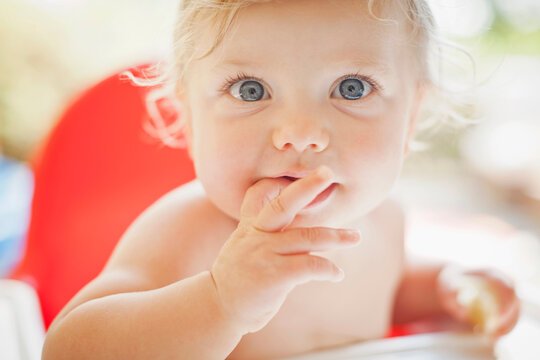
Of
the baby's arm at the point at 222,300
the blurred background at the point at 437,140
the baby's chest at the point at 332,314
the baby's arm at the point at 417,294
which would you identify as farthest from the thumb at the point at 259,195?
the blurred background at the point at 437,140

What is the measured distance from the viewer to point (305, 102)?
47cm

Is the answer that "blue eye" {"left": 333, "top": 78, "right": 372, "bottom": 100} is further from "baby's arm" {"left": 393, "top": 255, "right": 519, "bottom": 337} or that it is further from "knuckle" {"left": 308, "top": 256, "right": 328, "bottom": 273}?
"baby's arm" {"left": 393, "top": 255, "right": 519, "bottom": 337}

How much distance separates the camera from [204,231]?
0.59 meters

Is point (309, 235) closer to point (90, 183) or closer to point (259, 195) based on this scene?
point (259, 195)

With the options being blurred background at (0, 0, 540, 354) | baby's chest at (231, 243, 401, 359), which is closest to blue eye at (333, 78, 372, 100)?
→ baby's chest at (231, 243, 401, 359)

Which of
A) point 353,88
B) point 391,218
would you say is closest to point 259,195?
point 353,88

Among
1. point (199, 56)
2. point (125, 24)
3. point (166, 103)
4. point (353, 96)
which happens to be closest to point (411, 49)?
point (353, 96)

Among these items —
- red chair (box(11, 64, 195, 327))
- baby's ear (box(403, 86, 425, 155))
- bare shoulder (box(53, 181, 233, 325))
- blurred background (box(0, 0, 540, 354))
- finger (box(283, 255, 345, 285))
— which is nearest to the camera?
finger (box(283, 255, 345, 285))

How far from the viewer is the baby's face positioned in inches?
18.1

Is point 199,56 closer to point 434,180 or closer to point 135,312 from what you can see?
point 135,312

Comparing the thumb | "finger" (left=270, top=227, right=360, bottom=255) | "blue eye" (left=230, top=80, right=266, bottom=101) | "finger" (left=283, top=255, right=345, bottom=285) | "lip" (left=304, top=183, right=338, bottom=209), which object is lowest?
"finger" (left=283, top=255, right=345, bottom=285)

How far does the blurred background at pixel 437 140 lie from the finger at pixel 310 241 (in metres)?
0.89

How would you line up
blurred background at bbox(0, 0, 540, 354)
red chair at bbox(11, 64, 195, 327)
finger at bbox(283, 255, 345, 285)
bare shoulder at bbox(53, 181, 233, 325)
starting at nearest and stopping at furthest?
finger at bbox(283, 255, 345, 285) → bare shoulder at bbox(53, 181, 233, 325) → red chair at bbox(11, 64, 195, 327) → blurred background at bbox(0, 0, 540, 354)

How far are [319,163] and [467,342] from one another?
0.28 metres
